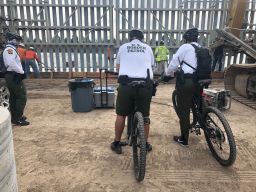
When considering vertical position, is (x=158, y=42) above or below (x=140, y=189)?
above

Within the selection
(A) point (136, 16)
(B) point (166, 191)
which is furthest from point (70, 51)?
A: (B) point (166, 191)

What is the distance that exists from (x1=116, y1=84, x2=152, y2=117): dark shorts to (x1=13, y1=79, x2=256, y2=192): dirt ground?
30.3 inches

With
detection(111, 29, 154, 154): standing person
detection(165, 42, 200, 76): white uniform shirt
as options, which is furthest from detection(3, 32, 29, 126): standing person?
detection(165, 42, 200, 76): white uniform shirt

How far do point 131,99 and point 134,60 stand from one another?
0.54 meters

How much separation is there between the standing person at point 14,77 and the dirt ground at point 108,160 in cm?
31

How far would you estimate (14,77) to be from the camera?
5.05m

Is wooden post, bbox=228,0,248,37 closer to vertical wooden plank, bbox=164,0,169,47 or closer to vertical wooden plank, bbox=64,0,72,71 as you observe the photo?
vertical wooden plank, bbox=164,0,169,47

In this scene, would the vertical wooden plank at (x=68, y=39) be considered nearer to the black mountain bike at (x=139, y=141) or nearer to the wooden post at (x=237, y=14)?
the wooden post at (x=237, y=14)

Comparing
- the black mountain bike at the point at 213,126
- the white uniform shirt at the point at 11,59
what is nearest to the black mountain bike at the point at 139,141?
the black mountain bike at the point at 213,126

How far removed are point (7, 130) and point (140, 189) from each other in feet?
5.79

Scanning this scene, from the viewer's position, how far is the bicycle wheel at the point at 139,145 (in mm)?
2969

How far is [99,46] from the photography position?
42.4 feet

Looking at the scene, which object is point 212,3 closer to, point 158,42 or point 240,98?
point 158,42

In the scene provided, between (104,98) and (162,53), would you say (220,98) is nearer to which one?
(104,98)
